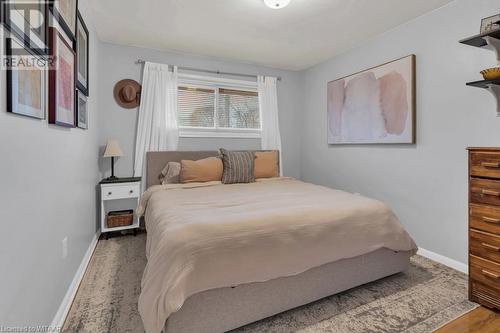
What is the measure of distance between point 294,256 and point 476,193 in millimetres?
1380

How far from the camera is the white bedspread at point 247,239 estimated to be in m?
1.34

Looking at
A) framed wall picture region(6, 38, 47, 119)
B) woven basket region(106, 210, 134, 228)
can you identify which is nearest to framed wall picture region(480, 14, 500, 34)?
framed wall picture region(6, 38, 47, 119)

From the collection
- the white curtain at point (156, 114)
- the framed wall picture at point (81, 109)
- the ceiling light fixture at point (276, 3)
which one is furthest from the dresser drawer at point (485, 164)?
the white curtain at point (156, 114)

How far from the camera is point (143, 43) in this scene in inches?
128

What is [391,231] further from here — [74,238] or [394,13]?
[74,238]

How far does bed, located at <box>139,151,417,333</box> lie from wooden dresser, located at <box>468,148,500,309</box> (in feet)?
1.37

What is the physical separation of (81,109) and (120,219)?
1476mm

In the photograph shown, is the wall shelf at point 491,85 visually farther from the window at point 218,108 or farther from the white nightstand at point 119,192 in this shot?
the white nightstand at point 119,192

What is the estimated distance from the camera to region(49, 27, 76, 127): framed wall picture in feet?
4.67

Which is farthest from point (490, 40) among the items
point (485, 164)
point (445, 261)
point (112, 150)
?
point (112, 150)

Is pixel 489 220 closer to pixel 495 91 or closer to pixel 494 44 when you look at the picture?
pixel 495 91

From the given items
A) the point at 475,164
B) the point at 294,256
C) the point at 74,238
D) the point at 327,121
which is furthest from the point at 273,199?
the point at 327,121

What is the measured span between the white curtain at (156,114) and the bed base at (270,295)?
2.41 metres

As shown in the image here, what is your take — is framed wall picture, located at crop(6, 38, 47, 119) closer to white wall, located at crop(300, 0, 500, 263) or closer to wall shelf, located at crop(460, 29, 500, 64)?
wall shelf, located at crop(460, 29, 500, 64)
